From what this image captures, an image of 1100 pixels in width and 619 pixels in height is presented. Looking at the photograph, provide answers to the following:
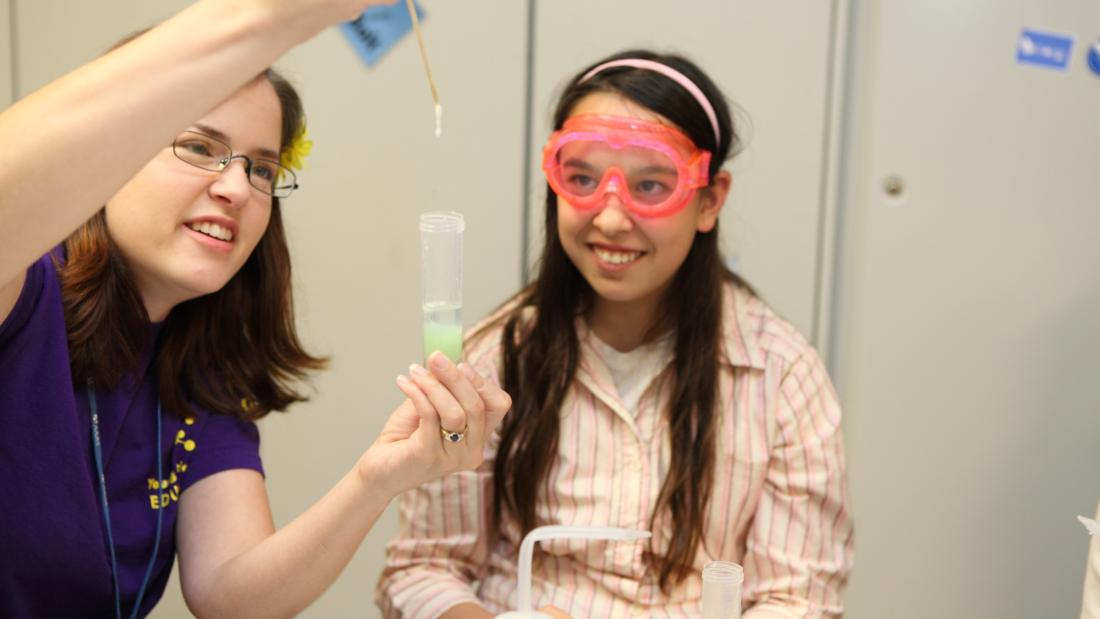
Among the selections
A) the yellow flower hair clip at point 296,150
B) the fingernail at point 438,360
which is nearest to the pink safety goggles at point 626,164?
the yellow flower hair clip at point 296,150

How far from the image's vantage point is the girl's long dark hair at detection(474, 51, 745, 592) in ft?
4.98

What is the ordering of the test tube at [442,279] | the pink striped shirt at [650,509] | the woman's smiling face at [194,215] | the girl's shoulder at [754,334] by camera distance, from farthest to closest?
the girl's shoulder at [754,334] → the pink striped shirt at [650,509] → the woman's smiling face at [194,215] → the test tube at [442,279]

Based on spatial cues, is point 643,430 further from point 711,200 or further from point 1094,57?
point 1094,57

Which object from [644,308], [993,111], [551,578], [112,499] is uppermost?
[993,111]

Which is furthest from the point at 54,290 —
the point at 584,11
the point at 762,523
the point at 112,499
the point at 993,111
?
the point at 993,111

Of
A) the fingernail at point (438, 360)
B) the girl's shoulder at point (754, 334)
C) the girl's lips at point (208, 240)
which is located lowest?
the girl's shoulder at point (754, 334)

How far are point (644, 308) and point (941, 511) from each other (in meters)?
1.23

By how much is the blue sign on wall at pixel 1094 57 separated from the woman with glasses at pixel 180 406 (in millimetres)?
1873

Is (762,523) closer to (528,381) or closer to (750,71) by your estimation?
(528,381)

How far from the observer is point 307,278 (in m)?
2.37

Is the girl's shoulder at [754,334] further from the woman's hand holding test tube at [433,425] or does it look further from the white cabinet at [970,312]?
the white cabinet at [970,312]

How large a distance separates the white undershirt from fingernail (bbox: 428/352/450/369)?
56 cm

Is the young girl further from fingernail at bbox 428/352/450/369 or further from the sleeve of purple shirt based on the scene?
fingernail at bbox 428/352/450/369

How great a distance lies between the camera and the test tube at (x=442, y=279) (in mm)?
1104
